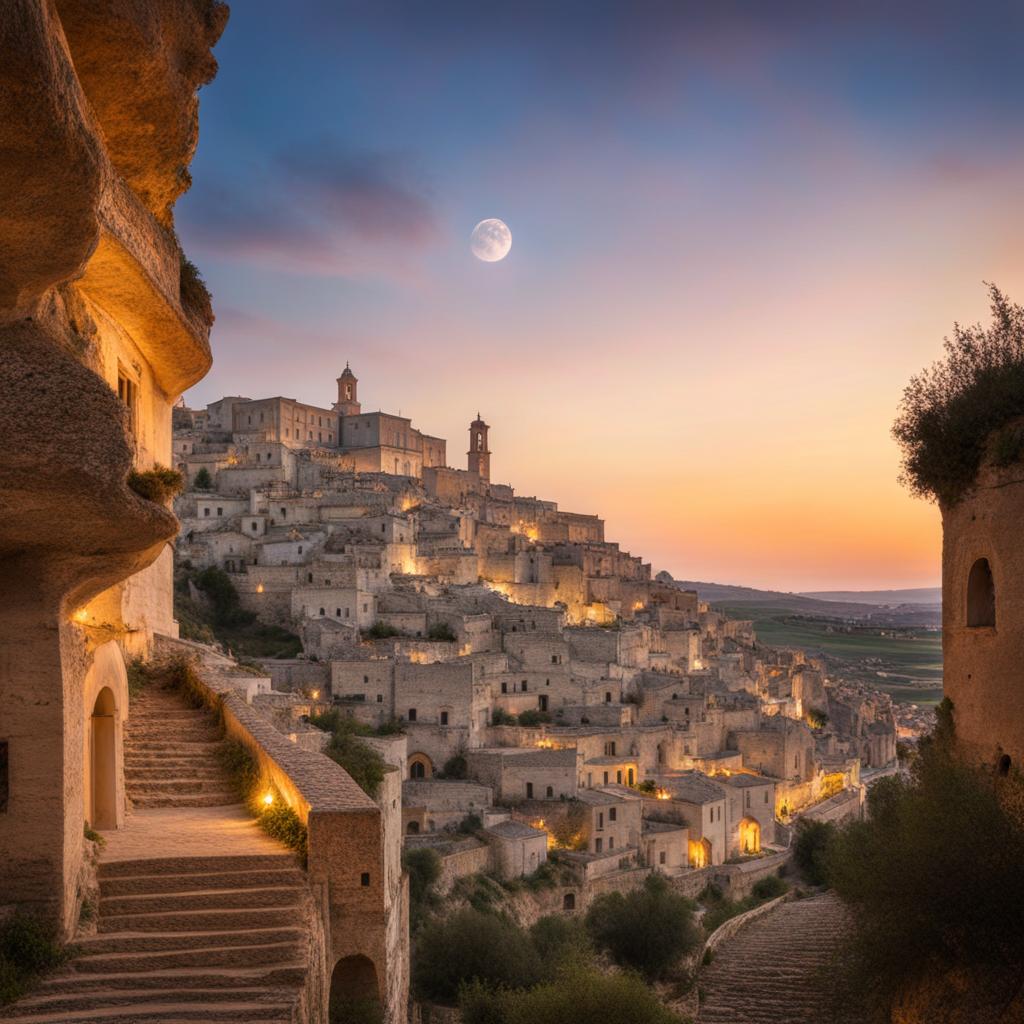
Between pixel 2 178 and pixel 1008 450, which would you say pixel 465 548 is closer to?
pixel 1008 450

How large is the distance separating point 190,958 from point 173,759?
477 cm

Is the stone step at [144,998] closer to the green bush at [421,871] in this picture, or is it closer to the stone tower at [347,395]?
the green bush at [421,871]

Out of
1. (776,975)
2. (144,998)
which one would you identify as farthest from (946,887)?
(144,998)

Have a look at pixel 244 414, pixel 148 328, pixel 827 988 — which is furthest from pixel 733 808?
pixel 244 414

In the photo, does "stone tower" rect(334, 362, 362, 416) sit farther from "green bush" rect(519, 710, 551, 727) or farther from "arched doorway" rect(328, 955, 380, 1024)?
"arched doorway" rect(328, 955, 380, 1024)

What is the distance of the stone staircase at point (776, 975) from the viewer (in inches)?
438

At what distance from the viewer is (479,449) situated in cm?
9300

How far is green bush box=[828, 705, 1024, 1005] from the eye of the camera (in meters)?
7.92

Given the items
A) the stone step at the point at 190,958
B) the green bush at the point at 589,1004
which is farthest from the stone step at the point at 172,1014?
the green bush at the point at 589,1004

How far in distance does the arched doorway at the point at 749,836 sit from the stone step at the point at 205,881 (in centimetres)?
3500

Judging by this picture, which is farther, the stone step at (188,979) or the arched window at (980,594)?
the arched window at (980,594)

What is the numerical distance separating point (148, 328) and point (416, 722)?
29.2 m

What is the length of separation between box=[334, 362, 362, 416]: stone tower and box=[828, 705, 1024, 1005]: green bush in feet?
241

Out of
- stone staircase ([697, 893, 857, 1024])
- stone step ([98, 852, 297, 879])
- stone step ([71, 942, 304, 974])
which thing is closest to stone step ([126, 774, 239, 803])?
stone step ([98, 852, 297, 879])
